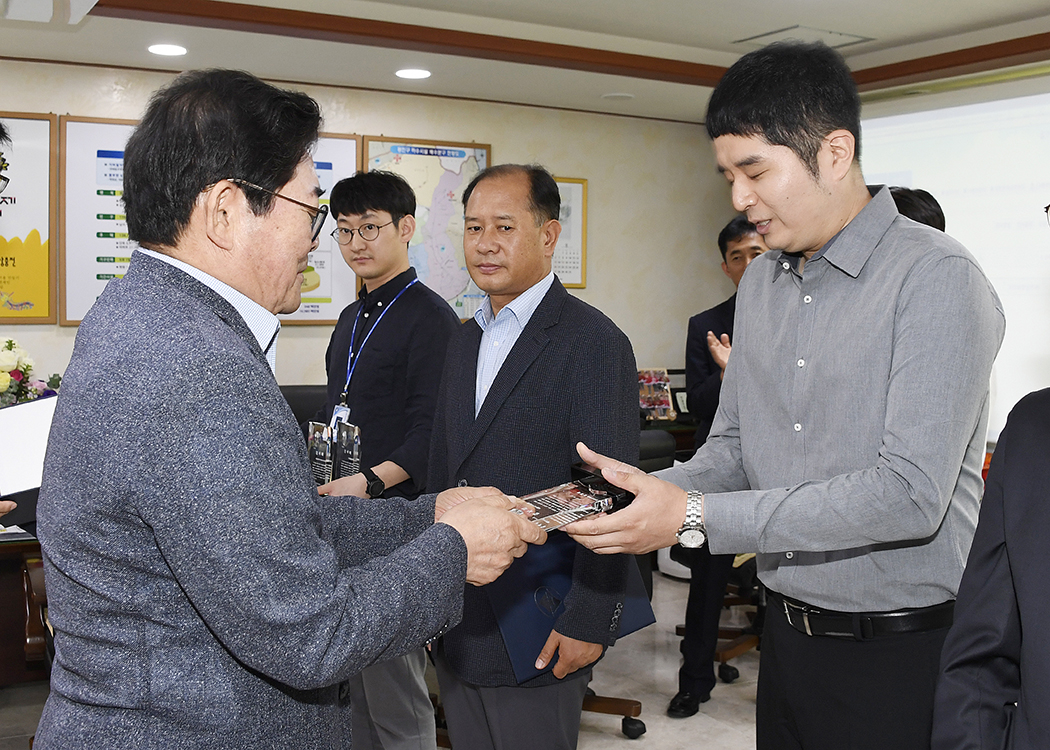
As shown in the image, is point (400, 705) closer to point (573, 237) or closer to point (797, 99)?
point (797, 99)

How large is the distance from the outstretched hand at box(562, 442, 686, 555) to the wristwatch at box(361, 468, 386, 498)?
4.21 feet

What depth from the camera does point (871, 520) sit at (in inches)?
58.1

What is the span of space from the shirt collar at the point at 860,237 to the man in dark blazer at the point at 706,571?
193cm

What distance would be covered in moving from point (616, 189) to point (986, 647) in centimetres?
525

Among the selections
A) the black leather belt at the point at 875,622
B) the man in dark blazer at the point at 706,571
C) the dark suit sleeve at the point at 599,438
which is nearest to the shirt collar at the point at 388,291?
the dark suit sleeve at the point at 599,438

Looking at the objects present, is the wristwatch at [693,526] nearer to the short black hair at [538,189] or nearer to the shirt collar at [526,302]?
the shirt collar at [526,302]

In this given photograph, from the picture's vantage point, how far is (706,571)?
12.4ft

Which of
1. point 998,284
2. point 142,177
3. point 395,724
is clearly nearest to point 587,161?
point 998,284

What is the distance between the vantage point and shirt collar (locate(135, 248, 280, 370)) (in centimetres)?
124

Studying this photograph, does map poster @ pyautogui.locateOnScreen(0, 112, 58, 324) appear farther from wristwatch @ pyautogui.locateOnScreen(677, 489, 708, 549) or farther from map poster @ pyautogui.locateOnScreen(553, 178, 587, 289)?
wristwatch @ pyautogui.locateOnScreen(677, 489, 708, 549)

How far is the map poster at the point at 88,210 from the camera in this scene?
4.67m

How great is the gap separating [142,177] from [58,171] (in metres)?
3.97

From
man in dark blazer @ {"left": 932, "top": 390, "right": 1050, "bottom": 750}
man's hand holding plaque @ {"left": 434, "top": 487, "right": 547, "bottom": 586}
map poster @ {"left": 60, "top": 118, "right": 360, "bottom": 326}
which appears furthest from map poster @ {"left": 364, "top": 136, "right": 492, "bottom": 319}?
man in dark blazer @ {"left": 932, "top": 390, "right": 1050, "bottom": 750}

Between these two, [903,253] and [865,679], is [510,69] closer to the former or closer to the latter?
[903,253]
